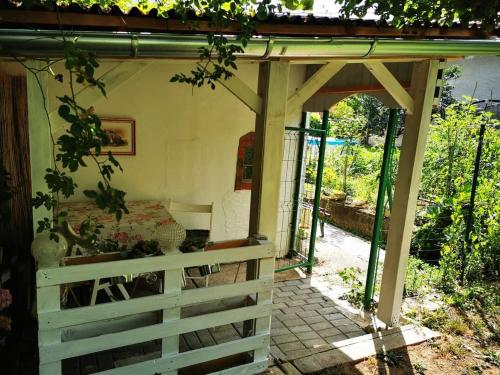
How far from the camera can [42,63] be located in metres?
2.65

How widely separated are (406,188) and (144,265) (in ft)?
9.34

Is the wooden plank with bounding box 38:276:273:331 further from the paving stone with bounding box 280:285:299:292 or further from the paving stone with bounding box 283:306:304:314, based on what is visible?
the paving stone with bounding box 280:285:299:292

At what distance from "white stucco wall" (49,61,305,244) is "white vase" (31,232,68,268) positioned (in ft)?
8.84

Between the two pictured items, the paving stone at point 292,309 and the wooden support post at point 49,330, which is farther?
the paving stone at point 292,309

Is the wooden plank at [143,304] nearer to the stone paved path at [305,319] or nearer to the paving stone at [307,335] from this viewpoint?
the stone paved path at [305,319]

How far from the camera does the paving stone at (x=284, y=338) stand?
13.1 feet

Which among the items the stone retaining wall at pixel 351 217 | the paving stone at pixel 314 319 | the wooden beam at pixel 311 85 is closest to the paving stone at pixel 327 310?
the paving stone at pixel 314 319

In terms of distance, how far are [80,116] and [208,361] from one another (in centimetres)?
238

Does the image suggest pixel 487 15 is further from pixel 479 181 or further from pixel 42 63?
pixel 479 181

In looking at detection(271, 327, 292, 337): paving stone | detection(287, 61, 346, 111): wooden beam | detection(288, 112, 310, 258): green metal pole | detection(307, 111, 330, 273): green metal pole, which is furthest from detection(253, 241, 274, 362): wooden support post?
detection(288, 112, 310, 258): green metal pole

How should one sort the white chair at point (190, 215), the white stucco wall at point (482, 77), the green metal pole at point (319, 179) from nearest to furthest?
the white chair at point (190, 215) → the green metal pole at point (319, 179) → the white stucco wall at point (482, 77)

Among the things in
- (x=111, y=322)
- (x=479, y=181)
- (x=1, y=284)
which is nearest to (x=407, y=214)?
(x=479, y=181)

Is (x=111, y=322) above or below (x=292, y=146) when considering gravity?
below

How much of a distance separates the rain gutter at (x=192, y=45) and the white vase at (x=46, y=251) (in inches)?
46.0
